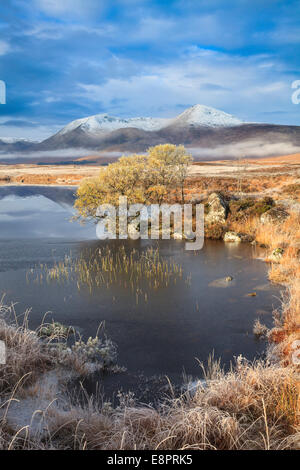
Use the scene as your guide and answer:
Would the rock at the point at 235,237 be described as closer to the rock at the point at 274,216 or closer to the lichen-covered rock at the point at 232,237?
the lichen-covered rock at the point at 232,237

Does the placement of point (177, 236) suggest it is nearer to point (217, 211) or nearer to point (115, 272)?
point (217, 211)

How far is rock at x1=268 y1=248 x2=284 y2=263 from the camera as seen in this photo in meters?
12.8

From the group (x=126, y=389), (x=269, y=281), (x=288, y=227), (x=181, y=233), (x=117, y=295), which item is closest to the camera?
(x=126, y=389)

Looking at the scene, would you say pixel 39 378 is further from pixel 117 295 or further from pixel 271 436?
pixel 117 295

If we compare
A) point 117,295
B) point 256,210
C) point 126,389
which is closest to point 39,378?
point 126,389

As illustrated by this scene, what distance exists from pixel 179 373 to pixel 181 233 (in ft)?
40.9

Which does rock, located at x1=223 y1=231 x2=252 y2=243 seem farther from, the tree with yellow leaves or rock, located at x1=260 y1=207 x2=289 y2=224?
the tree with yellow leaves

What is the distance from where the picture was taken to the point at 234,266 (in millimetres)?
12703

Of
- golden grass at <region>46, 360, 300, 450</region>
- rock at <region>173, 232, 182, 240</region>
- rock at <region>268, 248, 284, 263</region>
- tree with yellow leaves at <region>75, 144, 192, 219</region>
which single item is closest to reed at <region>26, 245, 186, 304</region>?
rock at <region>173, 232, 182, 240</region>

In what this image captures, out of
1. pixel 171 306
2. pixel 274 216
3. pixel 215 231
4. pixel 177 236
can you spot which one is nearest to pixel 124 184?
pixel 177 236

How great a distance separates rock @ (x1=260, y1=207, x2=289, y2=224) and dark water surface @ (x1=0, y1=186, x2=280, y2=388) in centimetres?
300

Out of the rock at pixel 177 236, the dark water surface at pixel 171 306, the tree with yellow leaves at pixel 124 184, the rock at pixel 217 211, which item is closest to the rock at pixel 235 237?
the dark water surface at pixel 171 306

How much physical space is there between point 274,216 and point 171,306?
1126 cm
